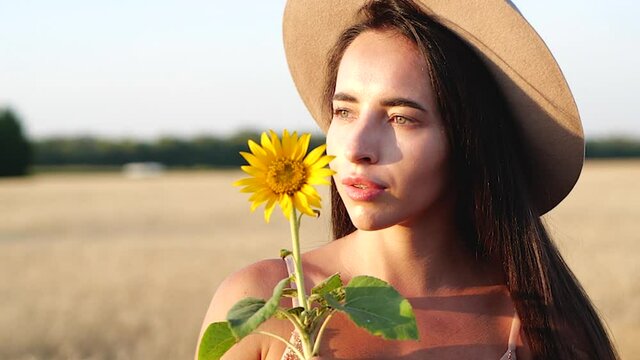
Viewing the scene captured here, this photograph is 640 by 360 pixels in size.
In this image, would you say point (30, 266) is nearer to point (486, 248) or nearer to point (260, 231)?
point (260, 231)

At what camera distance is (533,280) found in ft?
9.86

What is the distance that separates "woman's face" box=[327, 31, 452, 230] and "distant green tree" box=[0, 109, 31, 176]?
72.9 meters

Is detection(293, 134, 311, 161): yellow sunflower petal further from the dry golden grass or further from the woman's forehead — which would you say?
the dry golden grass

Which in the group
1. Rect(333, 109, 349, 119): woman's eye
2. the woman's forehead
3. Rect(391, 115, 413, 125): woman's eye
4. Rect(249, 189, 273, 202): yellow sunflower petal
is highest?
the woman's forehead

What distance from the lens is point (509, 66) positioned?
284cm

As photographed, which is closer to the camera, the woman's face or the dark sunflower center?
the dark sunflower center

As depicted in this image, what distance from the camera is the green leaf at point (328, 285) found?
215cm

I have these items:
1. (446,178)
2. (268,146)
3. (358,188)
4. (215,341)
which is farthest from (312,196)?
(446,178)

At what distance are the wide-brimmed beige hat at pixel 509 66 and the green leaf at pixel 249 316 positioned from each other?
1.08 meters

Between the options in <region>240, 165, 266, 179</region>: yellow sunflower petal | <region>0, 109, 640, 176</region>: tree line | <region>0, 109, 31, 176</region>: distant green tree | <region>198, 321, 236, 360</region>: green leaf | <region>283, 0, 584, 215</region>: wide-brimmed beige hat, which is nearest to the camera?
<region>240, 165, 266, 179</region>: yellow sunflower petal

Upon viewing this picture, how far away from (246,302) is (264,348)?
69cm

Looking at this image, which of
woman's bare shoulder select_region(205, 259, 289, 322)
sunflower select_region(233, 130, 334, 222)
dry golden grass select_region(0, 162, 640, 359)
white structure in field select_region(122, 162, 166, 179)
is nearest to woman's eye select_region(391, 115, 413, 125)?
Result: woman's bare shoulder select_region(205, 259, 289, 322)

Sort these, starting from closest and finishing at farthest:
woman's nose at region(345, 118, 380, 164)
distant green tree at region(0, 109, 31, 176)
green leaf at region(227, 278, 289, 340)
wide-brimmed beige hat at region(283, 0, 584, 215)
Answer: green leaf at region(227, 278, 289, 340) → woman's nose at region(345, 118, 380, 164) → wide-brimmed beige hat at region(283, 0, 584, 215) → distant green tree at region(0, 109, 31, 176)

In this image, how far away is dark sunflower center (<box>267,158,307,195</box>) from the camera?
2.03 metres
